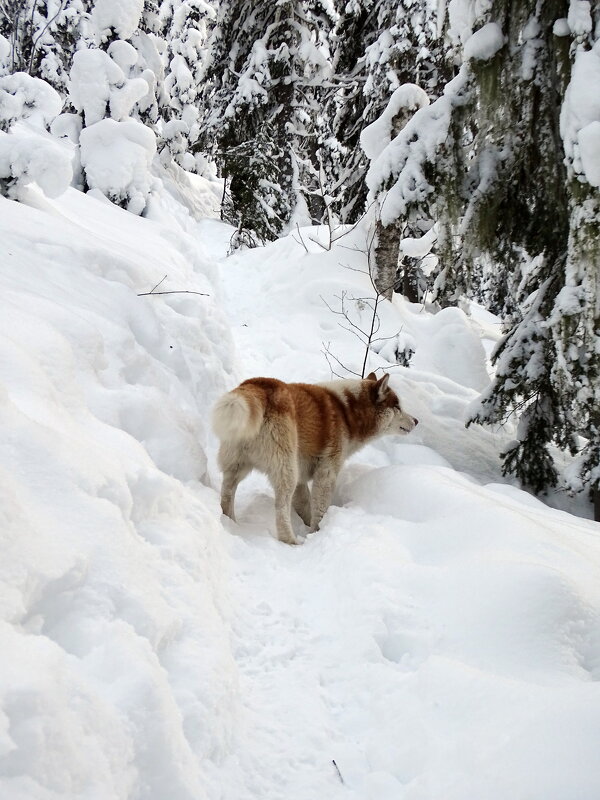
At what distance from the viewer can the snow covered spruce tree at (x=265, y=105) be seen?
16.5 meters

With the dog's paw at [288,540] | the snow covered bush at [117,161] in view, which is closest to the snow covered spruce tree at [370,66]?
the snow covered bush at [117,161]

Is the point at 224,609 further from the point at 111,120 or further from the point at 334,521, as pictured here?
the point at 111,120

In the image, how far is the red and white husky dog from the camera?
4.41 metres

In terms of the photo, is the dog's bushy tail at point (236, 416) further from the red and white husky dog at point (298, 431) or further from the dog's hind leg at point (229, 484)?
the dog's hind leg at point (229, 484)

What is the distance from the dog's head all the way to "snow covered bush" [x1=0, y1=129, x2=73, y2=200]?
441 centimetres

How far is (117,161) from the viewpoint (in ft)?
41.4

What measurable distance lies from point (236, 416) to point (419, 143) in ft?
11.1

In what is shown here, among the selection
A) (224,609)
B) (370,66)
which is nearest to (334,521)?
(224,609)

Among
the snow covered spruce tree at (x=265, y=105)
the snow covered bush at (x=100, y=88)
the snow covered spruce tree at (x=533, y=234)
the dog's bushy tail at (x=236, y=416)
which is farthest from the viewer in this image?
the snow covered spruce tree at (x=265, y=105)

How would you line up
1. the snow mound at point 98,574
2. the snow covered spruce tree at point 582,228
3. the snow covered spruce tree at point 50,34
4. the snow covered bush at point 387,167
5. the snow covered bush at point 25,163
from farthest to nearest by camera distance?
the snow covered spruce tree at point 50,34, the snow covered bush at point 25,163, the snow covered bush at point 387,167, the snow covered spruce tree at point 582,228, the snow mound at point 98,574

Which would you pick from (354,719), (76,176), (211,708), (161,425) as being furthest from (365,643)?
(76,176)

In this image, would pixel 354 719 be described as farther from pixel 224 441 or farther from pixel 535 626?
pixel 224 441

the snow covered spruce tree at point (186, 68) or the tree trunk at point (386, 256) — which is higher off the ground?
the snow covered spruce tree at point (186, 68)

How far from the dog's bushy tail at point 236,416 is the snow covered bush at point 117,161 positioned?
10.0m
